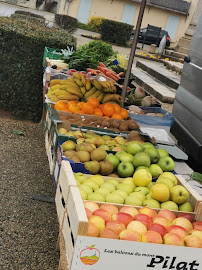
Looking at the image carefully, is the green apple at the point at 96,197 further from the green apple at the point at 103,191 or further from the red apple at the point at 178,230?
the red apple at the point at 178,230

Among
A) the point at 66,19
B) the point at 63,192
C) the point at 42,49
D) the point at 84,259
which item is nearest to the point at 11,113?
the point at 42,49

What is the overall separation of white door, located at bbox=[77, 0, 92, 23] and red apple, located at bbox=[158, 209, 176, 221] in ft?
108

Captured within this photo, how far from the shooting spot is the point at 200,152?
4602 mm

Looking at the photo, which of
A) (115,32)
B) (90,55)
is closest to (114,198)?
(90,55)

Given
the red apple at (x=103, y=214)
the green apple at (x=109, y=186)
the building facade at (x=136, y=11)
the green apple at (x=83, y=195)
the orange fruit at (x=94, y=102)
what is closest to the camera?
the red apple at (x=103, y=214)

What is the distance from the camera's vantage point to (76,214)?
2350mm

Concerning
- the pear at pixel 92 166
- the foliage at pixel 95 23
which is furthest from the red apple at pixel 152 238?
the foliage at pixel 95 23

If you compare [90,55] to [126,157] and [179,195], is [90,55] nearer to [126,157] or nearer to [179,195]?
[126,157]

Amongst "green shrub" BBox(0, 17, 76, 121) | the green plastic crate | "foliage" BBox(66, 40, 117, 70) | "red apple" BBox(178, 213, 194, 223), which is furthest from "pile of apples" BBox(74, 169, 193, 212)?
"green shrub" BBox(0, 17, 76, 121)

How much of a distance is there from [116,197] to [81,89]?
3.10 m

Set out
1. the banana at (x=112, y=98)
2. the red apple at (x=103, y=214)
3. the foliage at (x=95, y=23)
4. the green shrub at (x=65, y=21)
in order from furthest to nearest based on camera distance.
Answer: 1. the foliage at (x=95, y=23)
2. the green shrub at (x=65, y=21)
3. the banana at (x=112, y=98)
4. the red apple at (x=103, y=214)

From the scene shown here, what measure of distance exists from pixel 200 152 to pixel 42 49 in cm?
401

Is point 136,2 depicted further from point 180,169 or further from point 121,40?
point 180,169

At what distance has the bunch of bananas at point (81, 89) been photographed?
18.2ft
